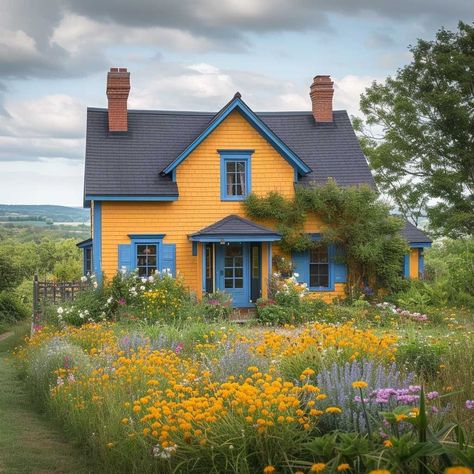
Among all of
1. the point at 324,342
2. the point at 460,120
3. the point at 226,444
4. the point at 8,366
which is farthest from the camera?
the point at 460,120

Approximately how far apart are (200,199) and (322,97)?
6482 millimetres

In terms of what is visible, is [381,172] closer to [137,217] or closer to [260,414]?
[137,217]

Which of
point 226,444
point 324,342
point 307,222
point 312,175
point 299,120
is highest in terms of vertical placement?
point 299,120

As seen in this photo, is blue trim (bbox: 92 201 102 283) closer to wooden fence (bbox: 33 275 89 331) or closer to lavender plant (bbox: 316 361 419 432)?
wooden fence (bbox: 33 275 89 331)

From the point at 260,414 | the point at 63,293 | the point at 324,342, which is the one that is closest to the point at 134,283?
the point at 63,293

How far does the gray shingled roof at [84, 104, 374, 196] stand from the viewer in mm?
23188

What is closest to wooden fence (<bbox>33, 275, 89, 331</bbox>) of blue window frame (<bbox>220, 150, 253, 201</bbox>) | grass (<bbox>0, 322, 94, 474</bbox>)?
blue window frame (<bbox>220, 150, 253, 201</bbox>)

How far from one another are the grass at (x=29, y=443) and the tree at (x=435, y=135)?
26.0 metres

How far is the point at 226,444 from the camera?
249 inches

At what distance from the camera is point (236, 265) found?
77.2ft

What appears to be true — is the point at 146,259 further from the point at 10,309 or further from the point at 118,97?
the point at 10,309

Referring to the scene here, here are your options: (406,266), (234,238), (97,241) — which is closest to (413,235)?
(406,266)

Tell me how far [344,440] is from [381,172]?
104ft

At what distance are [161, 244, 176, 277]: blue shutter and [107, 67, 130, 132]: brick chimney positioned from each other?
15.1 feet
